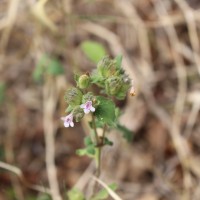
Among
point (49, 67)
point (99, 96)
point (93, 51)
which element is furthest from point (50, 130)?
point (99, 96)

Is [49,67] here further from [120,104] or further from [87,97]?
[87,97]

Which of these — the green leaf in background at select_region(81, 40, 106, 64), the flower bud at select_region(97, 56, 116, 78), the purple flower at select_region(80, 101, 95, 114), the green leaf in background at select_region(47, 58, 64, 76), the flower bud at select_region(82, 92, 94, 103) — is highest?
the green leaf in background at select_region(81, 40, 106, 64)

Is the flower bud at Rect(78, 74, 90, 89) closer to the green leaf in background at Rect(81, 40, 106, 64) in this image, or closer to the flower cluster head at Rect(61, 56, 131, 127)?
the flower cluster head at Rect(61, 56, 131, 127)

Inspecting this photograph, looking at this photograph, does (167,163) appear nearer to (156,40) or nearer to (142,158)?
(142,158)

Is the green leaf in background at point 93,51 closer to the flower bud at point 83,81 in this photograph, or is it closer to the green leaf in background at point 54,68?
the green leaf in background at point 54,68

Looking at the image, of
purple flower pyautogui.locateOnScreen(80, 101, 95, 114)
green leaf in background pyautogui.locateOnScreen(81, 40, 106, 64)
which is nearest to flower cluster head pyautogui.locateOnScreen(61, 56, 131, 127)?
purple flower pyautogui.locateOnScreen(80, 101, 95, 114)

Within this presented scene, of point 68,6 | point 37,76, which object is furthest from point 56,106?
point 68,6
